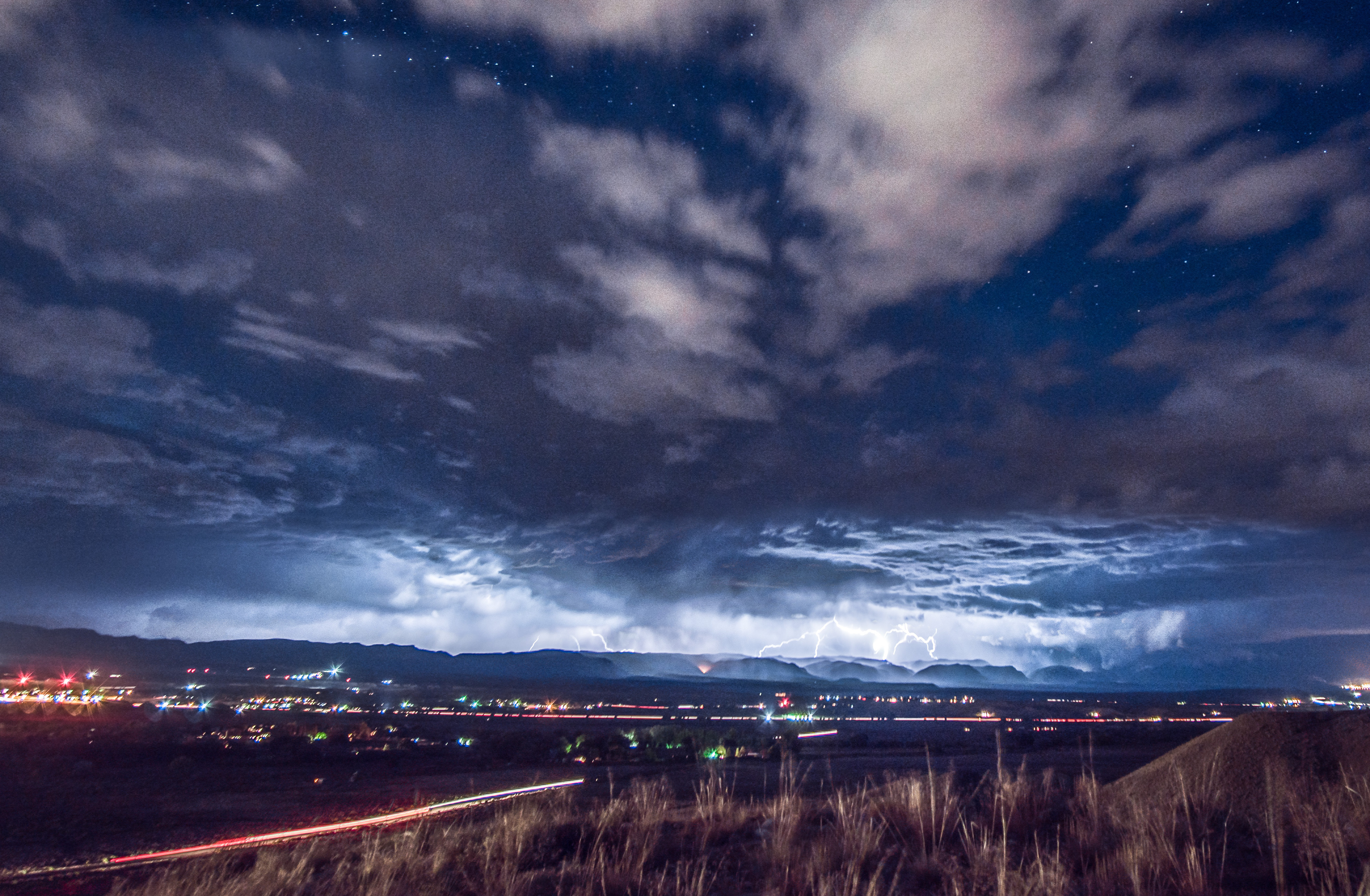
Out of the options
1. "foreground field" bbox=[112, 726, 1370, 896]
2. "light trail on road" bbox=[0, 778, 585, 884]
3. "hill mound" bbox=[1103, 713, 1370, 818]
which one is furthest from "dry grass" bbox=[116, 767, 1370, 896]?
"light trail on road" bbox=[0, 778, 585, 884]

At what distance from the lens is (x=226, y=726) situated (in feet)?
143

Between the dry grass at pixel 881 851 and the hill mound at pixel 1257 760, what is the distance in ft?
0.51

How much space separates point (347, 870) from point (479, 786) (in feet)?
51.0

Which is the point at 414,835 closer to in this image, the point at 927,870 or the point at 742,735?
the point at 927,870

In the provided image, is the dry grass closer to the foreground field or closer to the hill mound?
the foreground field

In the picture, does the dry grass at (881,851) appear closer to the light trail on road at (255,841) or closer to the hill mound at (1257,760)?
the hill mound at (1257,760)

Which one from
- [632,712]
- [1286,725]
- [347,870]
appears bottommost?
[632,712]

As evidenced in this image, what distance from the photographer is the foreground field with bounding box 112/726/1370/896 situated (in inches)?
308

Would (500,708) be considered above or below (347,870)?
below

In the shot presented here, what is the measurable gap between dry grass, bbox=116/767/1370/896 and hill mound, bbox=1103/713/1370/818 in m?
0.16

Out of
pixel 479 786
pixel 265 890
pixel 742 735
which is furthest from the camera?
pixel 742 735

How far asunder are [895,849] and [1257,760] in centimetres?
918

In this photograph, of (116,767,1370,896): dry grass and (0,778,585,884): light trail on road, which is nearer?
(116,767,1370,896): dry grass

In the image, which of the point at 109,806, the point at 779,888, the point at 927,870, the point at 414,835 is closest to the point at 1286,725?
the point at 927,870
